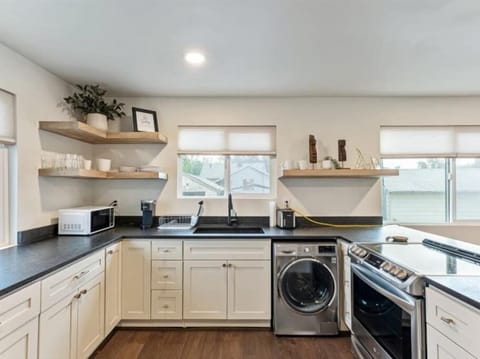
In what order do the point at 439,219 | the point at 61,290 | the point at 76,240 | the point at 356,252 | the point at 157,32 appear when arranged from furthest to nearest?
the point at 439,219, the point at 76,240, the point at 356,252, the point at 157,32, the point at 61,290

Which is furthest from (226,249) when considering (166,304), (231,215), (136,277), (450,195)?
(450,195)

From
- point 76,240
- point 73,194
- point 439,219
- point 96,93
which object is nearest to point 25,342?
point 76,240

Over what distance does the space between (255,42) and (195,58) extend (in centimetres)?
54

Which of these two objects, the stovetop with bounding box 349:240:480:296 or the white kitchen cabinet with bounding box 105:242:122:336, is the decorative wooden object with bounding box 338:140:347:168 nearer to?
the stovetop with bounding box 349:240:480:296

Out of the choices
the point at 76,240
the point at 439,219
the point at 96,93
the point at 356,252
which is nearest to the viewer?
the point at 356,252

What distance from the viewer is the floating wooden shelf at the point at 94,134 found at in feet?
8.87

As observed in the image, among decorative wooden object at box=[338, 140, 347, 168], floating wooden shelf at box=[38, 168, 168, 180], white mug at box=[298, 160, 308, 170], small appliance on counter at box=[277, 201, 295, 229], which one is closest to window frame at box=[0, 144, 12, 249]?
floating wooden shelf at box=[38, 168, 168, 180]

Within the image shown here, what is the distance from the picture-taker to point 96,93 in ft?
10.4

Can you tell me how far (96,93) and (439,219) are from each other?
4040 mm

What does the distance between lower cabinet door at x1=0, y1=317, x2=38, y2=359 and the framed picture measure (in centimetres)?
218

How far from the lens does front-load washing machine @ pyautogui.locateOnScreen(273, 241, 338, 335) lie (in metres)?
2.82

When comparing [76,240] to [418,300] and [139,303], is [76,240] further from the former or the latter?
[418,300]

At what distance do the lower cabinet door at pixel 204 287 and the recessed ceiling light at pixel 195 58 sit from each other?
1.78 meters

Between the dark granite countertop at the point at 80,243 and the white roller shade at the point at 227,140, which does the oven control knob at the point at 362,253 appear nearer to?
the dark granite countertop at the point at 80,243
